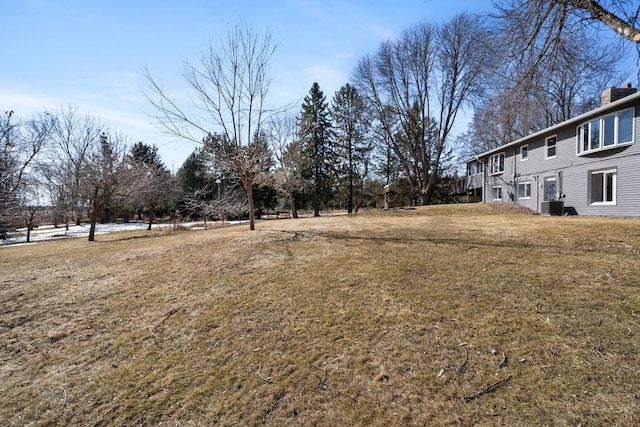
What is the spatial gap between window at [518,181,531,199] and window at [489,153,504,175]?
246cm

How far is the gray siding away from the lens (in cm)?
1146

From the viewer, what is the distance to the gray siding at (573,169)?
11461mm

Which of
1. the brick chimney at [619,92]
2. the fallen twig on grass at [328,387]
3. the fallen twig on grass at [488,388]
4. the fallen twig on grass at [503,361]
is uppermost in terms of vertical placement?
the brick chimney at [619,92]

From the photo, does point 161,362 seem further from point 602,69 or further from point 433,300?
point 602,69

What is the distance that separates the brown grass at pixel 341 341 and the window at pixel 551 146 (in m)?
12.1

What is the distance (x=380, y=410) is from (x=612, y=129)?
16.1 m

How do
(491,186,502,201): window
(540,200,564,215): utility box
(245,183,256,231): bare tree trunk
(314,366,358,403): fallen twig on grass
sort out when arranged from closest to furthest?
(314,366,358,403): fallen twig on grass, (245,183,256,231): bare tree trunk, (540,200,564,215): utility box, (491,186,502,201): window

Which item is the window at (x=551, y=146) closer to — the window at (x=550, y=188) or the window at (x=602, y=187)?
the window at (x=550, y=188)

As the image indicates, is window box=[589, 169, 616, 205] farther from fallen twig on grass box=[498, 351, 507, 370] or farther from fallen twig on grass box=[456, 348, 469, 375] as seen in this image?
fallen twig on grass box=[456, 348, 469, 375]

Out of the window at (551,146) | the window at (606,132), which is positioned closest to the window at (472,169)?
the window at (551,146)

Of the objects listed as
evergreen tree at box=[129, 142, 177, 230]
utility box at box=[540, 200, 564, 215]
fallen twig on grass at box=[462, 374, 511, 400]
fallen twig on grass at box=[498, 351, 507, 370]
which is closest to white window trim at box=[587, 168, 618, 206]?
utility box at box=[540, 200, 564, 215]

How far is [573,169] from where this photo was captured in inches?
562

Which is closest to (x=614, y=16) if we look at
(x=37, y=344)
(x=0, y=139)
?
(x=37, y=344)

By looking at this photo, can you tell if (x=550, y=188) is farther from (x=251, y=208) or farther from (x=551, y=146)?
(x=251, y=208)
